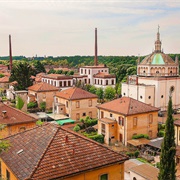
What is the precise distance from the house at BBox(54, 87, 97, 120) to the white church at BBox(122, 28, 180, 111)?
1045cm

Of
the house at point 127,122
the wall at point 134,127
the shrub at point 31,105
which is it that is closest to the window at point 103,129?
the house at point 127,122

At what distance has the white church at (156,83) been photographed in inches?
2084

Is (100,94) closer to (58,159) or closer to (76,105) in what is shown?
(76,105)

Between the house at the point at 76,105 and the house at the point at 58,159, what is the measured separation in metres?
30.6

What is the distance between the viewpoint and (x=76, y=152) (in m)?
14.1

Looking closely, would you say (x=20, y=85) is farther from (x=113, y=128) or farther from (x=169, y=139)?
(x=169, y=139)

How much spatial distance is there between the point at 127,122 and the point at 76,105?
1470 cm

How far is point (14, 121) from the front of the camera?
2622 centimetres

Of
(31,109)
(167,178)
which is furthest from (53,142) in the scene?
(31,109)

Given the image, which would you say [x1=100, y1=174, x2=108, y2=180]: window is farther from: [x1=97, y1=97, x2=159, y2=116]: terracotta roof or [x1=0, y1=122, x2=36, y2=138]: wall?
[x1=97, y1=97, x2=159, y2=116]: terracotta roof

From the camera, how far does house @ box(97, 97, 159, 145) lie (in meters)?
34.7

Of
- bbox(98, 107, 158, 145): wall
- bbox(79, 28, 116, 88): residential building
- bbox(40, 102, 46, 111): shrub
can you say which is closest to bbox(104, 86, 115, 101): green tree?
bbox(79, 28, 116, 88): residential building

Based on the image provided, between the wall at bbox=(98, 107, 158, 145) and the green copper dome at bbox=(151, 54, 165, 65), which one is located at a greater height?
the green copper dome at bbox=(151, 54, 165, 65)

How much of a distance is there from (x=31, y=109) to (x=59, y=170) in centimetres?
4138
